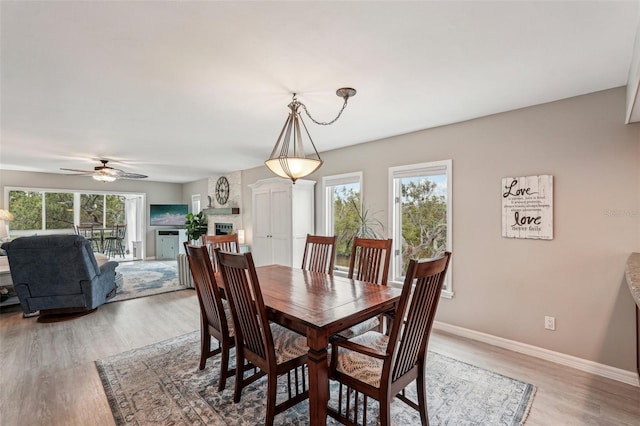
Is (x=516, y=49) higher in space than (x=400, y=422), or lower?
higher

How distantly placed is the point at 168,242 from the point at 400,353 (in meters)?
8.77

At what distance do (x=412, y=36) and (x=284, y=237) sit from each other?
3564mm

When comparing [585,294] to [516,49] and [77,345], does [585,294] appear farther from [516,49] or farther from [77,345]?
[77,345]

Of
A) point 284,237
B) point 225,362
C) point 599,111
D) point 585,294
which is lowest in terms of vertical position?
point 225,362

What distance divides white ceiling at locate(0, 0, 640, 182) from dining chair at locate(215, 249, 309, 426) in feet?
4.22

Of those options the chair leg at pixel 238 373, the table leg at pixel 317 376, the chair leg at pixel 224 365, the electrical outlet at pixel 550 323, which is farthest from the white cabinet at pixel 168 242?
the electrical outlet at pixel 550 323

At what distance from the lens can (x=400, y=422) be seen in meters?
Answer: 1.88

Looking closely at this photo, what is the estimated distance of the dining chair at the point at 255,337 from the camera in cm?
166

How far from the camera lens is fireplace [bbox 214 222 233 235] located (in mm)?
7098

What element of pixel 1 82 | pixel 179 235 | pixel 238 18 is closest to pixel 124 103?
pixel 1 82

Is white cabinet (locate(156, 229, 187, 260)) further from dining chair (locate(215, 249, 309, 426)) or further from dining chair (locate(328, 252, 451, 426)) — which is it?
dining chair (locate(328, 252, 451, 426))

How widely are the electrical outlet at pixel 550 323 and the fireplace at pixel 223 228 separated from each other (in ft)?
19.9

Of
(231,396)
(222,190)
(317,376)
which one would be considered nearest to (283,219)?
(231,396)

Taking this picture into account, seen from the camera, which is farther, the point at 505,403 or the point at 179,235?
the point at 179,235
